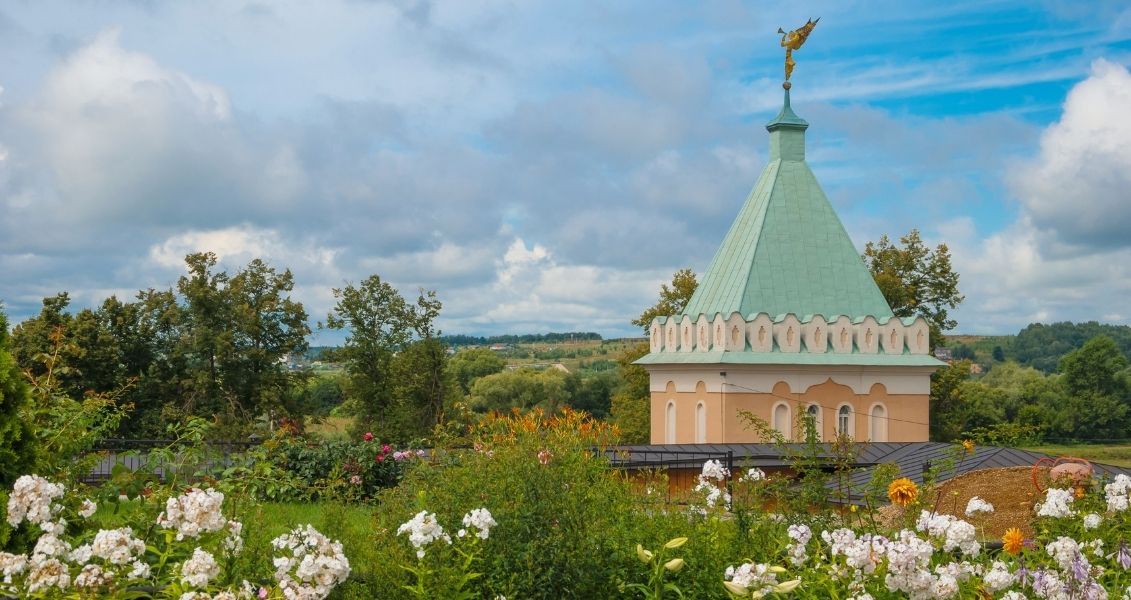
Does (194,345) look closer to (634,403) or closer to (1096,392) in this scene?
(634,403)

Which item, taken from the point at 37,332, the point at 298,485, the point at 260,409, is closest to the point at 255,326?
Answer: the point at 260,409

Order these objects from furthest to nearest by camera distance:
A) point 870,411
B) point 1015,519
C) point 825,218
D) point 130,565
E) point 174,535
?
point 825,218, point 870,411, point 1015,519, point 174,535, point 130,565

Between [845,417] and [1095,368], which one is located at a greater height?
[1095,368]

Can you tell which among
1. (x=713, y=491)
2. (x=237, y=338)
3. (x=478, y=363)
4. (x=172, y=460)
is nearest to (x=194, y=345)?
(x=237, y=338)

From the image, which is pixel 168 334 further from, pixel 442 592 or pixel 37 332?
pixel 442 592

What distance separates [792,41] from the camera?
31.6m

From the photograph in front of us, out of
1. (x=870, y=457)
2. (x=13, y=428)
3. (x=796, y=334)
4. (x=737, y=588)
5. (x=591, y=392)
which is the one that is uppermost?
(x=796, y=334)

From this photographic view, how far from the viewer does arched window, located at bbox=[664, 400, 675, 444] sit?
94.4 ft

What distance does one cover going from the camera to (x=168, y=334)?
30.4m

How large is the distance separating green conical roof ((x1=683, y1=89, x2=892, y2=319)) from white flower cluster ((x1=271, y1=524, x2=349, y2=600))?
2265cm

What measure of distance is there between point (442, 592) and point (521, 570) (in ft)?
1.56

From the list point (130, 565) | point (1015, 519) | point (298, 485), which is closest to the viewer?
point (130, 565)

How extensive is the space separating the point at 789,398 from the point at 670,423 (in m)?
3.15

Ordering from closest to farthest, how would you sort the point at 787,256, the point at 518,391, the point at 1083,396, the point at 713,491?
the point at 713,491, the point at 787,256, the point at 1083,396, the point at 518,391
